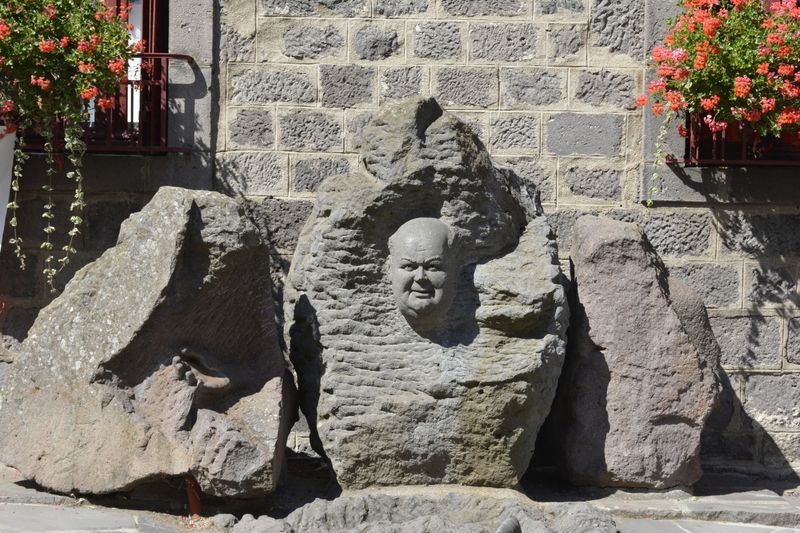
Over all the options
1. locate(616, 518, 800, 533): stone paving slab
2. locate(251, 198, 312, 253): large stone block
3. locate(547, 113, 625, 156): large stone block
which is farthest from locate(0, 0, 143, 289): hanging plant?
locate(616, 518, 800, 533): stone paving slab

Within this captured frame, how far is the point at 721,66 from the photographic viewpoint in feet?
18.5

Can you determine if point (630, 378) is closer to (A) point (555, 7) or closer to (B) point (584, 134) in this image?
(B) point (584, 134)

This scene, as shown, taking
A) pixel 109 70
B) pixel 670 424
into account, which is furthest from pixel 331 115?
pixel 670 424

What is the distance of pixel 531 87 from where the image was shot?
607 cm

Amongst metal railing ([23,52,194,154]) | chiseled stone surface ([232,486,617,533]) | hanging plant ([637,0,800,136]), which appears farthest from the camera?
metal railing ([23,52,194,154])

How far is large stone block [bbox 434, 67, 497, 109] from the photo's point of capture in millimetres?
6062

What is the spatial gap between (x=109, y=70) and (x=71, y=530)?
2.23 m

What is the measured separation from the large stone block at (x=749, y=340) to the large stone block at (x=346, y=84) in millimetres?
2039

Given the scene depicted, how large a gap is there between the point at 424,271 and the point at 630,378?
996mm

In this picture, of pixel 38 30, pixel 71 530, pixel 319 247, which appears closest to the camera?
pixel 71 530

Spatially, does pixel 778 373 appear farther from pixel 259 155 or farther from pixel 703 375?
pixel 259 155

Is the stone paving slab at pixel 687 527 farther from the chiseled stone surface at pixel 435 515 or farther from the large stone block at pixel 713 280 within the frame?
the large stone block at pixel 713 280

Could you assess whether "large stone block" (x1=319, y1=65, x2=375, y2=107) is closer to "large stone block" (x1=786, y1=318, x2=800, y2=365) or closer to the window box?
the window box

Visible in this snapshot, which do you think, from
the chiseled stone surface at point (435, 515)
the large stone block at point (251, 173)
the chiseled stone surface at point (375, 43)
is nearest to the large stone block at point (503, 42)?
the chiseled stone surface at point (375, 43)
